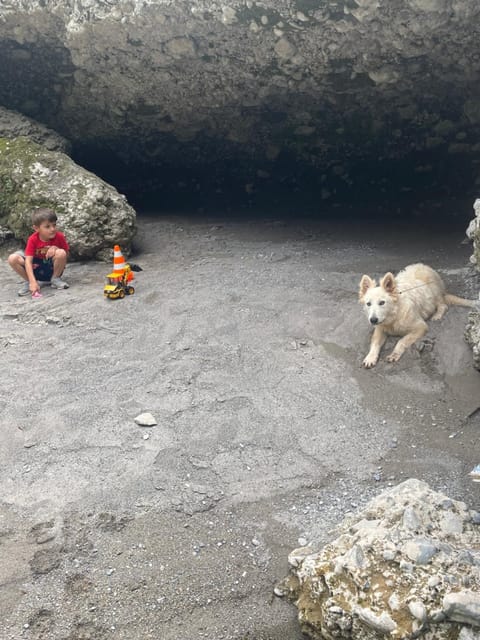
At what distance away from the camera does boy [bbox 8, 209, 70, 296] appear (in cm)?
690

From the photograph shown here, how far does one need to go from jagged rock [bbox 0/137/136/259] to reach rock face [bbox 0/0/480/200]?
1.57 meters

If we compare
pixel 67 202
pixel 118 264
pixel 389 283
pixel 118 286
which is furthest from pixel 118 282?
pixel 389 283

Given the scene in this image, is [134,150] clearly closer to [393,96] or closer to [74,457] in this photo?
[393,96]

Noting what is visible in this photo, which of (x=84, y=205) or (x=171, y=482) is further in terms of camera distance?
(x=84, y=205)

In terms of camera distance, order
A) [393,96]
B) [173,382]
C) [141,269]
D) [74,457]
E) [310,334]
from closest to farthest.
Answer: [74,457]
[173,382]
[310,334]
[141,269]
[393,96]

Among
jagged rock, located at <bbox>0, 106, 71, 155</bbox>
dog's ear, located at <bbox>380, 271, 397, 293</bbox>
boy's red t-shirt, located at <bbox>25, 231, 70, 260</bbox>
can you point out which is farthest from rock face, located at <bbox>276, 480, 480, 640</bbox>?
jagged rock, located at <bbox>0, 106, 71, 155</bbox>

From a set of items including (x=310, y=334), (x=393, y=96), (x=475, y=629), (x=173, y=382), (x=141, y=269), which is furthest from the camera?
(x=393, y=96)

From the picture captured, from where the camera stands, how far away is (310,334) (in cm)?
568

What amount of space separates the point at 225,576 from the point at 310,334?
9.17 feet

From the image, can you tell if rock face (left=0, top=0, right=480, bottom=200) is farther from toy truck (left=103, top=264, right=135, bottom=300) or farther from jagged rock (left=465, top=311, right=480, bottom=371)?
jagged rock (left=465, top=311, right=480, bottom=371)

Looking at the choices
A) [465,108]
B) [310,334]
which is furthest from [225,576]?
[465,108]

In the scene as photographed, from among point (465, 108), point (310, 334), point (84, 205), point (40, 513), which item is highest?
point (465, 108)

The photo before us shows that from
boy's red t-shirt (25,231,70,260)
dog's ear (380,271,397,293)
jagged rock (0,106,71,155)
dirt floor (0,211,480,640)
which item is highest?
jagged rock (0,106,71,155)

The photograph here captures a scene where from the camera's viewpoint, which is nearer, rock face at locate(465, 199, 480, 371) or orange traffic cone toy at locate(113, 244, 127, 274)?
rock face at locate(465, 199, 480, 371)
